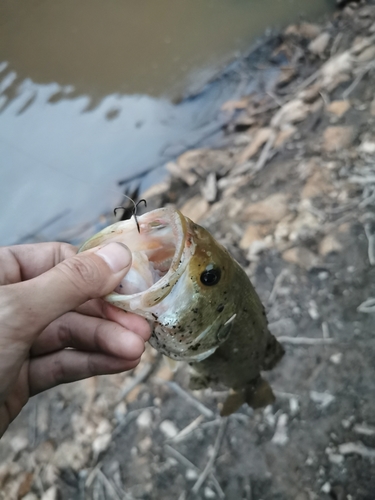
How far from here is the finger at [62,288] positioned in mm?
1409

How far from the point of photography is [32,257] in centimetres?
241

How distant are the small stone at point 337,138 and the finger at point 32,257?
2912 mm

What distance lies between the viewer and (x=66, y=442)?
326 centimetres

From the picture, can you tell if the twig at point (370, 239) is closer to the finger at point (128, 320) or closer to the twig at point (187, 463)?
the twig at point (187, 463)

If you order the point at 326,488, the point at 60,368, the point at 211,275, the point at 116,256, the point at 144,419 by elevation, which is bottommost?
the point at 326,488

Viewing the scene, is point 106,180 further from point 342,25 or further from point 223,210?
point 342,25

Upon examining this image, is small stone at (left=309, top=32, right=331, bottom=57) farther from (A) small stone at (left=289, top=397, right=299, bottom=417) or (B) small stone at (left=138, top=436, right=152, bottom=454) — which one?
(B) small stone at (left=138, top=436, right=152, bottom=454)

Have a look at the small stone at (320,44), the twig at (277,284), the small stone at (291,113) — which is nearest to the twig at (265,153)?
the small stone at (291,113)

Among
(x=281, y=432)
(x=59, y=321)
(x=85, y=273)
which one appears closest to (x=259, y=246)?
(x=281, y=432)

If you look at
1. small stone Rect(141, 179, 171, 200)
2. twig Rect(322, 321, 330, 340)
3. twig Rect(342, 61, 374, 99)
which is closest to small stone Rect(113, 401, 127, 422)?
twig Rect(322, 321, 330, 340)

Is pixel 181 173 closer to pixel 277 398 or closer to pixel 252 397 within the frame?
pixel 277 398

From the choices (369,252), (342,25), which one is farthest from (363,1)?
(369,252)

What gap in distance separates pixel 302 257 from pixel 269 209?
27.7 inches

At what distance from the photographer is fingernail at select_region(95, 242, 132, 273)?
1.58 meters
